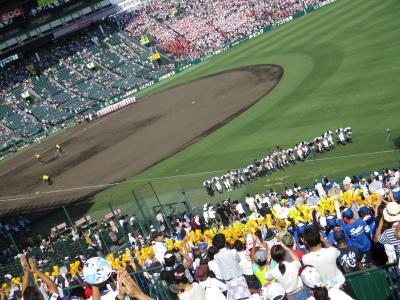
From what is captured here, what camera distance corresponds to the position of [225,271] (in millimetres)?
9641

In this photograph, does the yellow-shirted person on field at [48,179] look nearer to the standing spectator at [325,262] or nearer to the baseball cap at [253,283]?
the baseball cap at [253,283]

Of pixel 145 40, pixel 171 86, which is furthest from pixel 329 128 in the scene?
pixel 145 40

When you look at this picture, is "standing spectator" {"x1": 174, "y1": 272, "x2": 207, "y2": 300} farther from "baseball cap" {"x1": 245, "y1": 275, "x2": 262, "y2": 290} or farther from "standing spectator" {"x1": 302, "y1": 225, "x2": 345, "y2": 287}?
"standing spectator" {"x1": 302, "y1": 225, "x2": 345, "y2": 287}

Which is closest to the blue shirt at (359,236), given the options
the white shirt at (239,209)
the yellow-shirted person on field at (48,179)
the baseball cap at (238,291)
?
the baseball cap at (238,291)

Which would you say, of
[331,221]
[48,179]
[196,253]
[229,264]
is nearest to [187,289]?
[229,264]

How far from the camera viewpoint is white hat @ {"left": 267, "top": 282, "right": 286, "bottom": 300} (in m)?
7.23

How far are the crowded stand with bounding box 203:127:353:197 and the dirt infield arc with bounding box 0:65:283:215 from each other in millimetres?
11249

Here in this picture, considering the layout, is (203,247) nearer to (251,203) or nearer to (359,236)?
(359,236)

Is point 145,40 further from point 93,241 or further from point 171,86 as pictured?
point 93,241

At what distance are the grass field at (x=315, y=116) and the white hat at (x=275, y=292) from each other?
15513 millimetres

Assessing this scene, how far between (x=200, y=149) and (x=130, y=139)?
1025 centimetres

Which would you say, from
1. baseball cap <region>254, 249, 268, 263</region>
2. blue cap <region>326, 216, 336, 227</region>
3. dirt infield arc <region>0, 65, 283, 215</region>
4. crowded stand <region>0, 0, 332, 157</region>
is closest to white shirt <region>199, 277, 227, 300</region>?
baseball cap <region>254, 249, 268, 263</region>

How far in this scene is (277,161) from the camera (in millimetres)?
27547

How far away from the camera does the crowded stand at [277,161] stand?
26.0 metres
